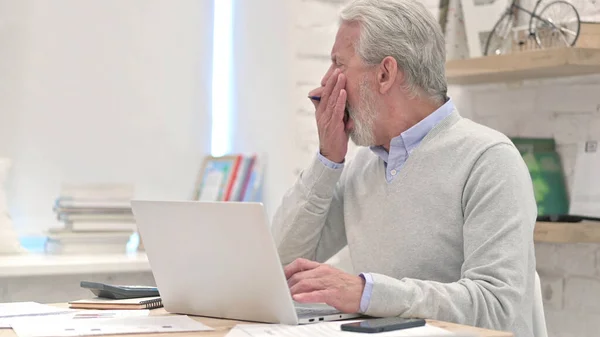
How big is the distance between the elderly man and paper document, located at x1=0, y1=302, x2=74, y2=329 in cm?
43

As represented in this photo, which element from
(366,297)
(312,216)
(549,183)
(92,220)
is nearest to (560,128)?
(549,183)

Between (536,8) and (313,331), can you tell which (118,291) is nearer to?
(313,331)

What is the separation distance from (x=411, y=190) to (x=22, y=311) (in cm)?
78

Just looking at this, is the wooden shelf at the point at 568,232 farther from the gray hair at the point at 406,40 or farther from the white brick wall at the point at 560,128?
the gray hair at the point at 406,40

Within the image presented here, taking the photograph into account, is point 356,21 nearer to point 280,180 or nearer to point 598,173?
point 598,173

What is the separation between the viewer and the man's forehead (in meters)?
1.90

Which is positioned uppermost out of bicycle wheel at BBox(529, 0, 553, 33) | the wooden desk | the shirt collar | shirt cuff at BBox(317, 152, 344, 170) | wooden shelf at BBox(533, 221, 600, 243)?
bicycle wheel at BBox(529, 0, 553, 33)

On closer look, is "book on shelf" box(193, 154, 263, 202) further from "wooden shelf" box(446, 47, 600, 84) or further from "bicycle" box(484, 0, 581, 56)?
"bicycle" box(484, 0, 581, 56)

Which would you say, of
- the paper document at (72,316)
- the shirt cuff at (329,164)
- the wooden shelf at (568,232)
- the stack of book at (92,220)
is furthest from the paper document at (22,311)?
the wooden shelf at (568,232)

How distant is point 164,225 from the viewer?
57.1 inches

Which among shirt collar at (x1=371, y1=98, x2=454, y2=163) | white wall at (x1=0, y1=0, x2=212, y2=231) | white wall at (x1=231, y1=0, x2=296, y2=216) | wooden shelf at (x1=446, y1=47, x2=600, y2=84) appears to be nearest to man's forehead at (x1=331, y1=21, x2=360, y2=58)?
shirt collar at (x1=371, y1=98, x2=454, y2=163)

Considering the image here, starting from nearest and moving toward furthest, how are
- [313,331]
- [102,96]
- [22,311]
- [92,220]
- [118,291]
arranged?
[313,331]
[22,311]
[118,291]
[92,220]
[102,96]

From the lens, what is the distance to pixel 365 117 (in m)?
1.89

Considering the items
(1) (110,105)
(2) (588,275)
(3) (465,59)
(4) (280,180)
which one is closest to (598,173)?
(2) (588,275)
